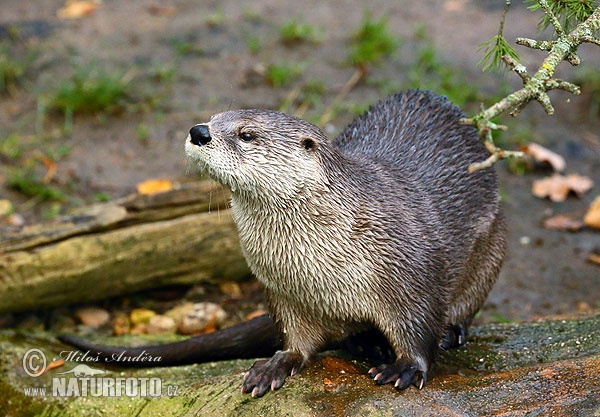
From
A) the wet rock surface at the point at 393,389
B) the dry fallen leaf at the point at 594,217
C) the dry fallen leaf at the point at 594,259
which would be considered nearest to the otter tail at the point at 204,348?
the wet rock surface at the point at 393,389

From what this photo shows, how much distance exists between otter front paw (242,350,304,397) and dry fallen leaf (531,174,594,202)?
2136mm

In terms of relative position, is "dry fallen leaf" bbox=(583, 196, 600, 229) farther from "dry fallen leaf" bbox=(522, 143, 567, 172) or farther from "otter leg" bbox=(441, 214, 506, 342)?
"otter leg" bbox=(441, 214, 506, 342)

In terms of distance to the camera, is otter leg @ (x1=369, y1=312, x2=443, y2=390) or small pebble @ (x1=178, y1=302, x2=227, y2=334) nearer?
otter leg @ (x1=369, y1=312, x2=443, y2=390)

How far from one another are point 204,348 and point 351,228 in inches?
28.2

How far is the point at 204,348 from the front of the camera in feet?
8.36

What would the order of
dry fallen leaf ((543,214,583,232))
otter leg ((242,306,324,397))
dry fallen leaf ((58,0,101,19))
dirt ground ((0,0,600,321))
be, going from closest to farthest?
otter leg ((242,306,324,397)) < dirt ground ((0,0,600,321)) < dry fallen leaf ((543,214,583,232)) < dry fallen leaf ((58,0,101,19))

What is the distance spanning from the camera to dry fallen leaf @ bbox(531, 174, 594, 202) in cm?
396

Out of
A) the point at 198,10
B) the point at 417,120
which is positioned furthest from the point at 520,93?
the point at 198,10

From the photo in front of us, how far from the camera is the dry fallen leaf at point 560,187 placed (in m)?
3.96

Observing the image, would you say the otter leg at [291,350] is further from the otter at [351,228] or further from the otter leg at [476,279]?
the otter leg at [476,279]

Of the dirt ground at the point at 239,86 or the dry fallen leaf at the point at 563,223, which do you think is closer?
the dirt ground at the point at 239,86

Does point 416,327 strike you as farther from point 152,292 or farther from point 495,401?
point 152,292

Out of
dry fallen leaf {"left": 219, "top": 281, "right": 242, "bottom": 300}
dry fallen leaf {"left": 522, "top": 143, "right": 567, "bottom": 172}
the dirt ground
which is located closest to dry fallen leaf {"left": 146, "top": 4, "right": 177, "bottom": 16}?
the dirt ground

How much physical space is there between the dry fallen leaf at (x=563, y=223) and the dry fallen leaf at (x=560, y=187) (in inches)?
6.4
